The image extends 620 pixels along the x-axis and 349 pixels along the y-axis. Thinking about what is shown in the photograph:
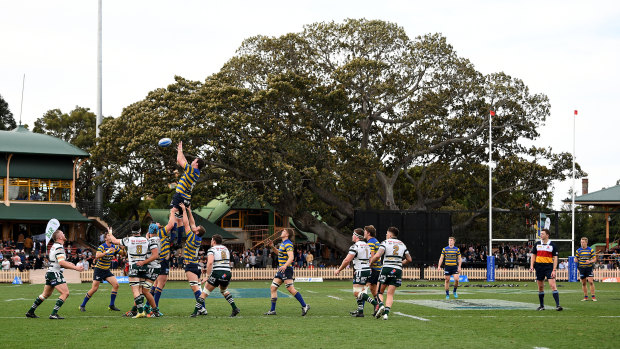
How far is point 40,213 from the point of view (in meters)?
51.3

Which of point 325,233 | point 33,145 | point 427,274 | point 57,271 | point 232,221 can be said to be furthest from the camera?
point 232,221

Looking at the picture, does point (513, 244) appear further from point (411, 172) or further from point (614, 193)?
point (411, 172)

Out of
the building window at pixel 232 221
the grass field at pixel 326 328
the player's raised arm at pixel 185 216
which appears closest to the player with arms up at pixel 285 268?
the grass field at pixel 326 328

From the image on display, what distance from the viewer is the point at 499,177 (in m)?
54.2

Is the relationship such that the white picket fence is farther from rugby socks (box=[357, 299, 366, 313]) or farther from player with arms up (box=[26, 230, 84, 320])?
rugby socks (box=[357, 299, 366, 313])

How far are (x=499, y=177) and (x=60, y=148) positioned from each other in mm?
30688

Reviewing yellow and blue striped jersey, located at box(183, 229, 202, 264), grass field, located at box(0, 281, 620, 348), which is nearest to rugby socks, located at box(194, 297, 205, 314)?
grass field, located at box(0, 281, 620, 348)

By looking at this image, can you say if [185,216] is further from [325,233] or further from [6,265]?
[325,233]

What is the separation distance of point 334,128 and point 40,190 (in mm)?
20766

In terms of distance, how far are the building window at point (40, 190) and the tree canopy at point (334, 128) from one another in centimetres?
376

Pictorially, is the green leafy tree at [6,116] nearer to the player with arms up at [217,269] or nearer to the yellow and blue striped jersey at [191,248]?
the yellow and blue striped jersey at [191,248]

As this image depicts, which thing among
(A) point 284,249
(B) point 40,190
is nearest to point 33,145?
(B) point 40,190

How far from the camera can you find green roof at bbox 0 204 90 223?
1975 inches

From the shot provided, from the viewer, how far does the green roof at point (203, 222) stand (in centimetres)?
5842
